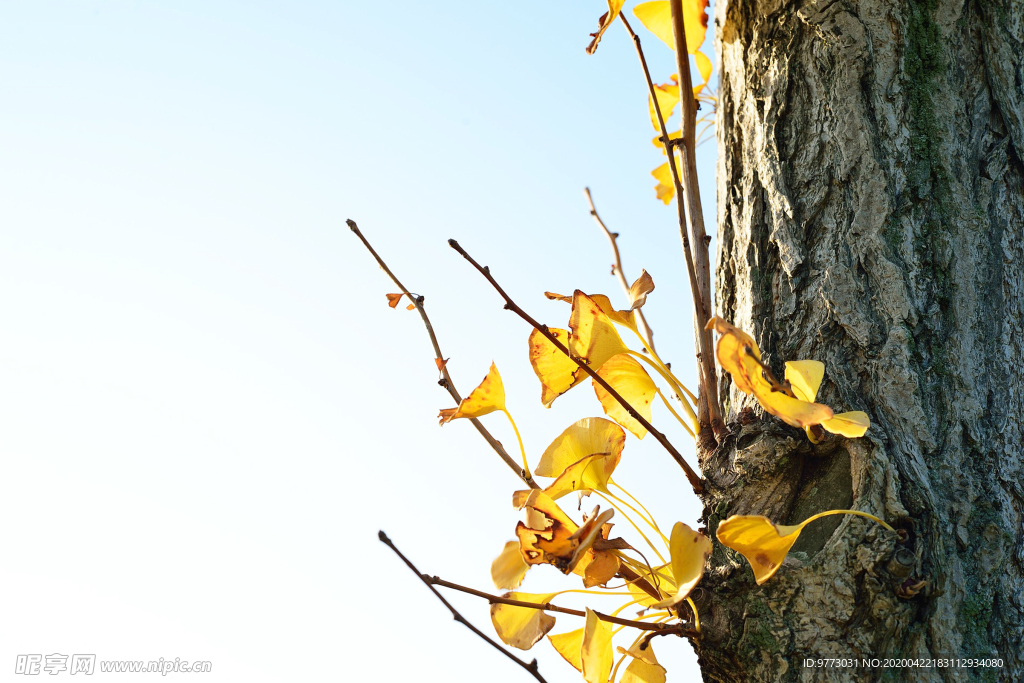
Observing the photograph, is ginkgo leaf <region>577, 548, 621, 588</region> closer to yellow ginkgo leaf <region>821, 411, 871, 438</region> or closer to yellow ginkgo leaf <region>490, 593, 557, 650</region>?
yellow ginkgo leaf <region>490, 593, 557, 650</region>

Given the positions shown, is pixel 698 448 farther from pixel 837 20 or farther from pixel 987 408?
pixel 837 20

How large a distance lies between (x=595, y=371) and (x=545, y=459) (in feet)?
0.32

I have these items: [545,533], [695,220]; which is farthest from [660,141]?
[545,533]

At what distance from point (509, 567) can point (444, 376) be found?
0.23 meters

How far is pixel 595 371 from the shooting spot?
0.72 meters

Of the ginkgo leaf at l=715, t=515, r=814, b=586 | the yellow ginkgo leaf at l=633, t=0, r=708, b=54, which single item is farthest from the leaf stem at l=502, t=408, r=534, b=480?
the yellow ginkgo leaf at l=633, t=0, r=708, b=54

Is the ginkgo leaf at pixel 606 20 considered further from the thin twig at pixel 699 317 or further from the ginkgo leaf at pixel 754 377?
the ginkgo leaf at pixel 754 377

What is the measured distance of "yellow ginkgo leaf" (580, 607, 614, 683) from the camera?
641 mm

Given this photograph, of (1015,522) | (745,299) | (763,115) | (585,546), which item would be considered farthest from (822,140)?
(585,546)

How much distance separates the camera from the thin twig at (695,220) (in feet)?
2.35

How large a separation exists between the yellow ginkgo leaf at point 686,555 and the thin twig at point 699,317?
20 cm

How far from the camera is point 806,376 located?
55 centimetres

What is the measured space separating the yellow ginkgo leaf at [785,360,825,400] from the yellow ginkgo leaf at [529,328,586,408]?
0.66 feet

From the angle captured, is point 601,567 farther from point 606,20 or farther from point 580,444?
point 606,20
